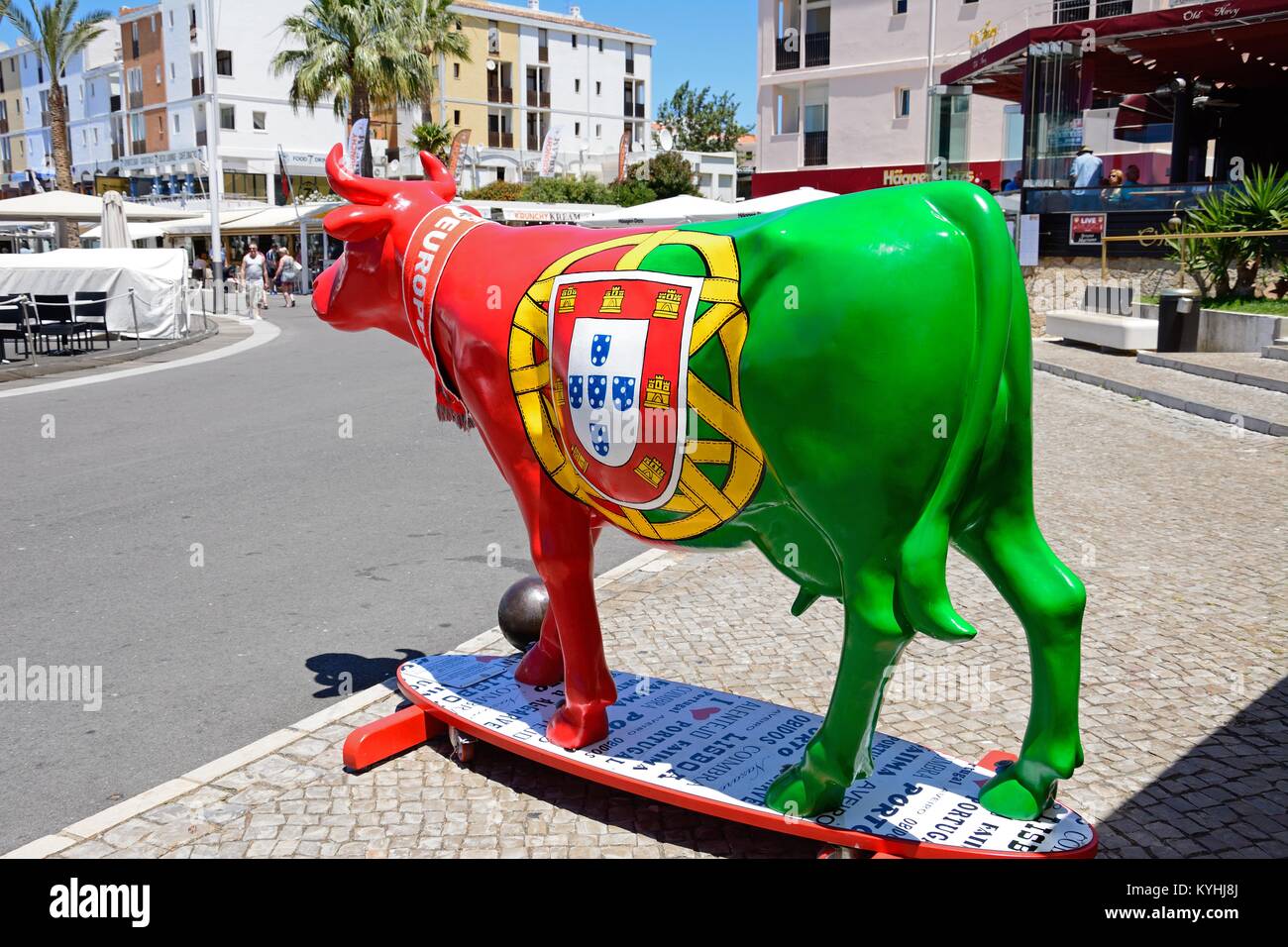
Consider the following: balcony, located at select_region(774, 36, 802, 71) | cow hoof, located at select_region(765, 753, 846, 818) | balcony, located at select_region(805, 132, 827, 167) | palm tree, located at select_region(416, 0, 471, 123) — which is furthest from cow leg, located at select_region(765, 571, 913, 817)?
balcony, located at select_region(774, 36, 802, 71)

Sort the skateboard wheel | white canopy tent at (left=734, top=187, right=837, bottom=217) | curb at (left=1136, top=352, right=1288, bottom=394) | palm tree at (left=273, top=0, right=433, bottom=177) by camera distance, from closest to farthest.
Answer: the skateboard wheel → curb at (left=1136, top=352, right=1288, bottom=394) → white canopy tent at (left=734, top=187, right=837, bottom=217) → palm tree at (left=273, top=0, right=433, bottom=177)

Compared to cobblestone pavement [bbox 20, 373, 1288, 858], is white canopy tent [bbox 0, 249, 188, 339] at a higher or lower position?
higher

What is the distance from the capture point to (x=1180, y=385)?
13289 mm

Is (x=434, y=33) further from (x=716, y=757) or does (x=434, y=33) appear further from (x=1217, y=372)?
(x=716, y=757)

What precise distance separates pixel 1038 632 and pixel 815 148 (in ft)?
131

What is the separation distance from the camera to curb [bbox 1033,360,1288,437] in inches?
417

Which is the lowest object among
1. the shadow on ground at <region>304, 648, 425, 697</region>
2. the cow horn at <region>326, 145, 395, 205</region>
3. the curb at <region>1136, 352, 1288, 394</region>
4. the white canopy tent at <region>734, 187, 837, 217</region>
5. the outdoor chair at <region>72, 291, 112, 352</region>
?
the shadow on ground at <region>304, 648, 425, 697</region>

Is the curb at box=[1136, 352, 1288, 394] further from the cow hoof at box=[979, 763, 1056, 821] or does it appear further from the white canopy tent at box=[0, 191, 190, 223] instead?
the white canopy tent at box=[0, 191, 190, 223]

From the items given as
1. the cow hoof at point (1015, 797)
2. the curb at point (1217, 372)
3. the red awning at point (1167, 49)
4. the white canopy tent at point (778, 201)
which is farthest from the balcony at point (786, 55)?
the cow hoof at point (1015, 797)

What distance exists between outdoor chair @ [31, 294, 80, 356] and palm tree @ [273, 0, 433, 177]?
17588 mm

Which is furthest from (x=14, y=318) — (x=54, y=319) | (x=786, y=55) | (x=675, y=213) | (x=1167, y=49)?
(x=786, y=55)

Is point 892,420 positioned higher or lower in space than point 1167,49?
lower

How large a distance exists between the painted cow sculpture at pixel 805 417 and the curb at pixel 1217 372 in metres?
11.4

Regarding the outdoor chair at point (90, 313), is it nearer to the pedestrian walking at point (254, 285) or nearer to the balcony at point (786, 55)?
the pedestrian walking at point (254, 285)
